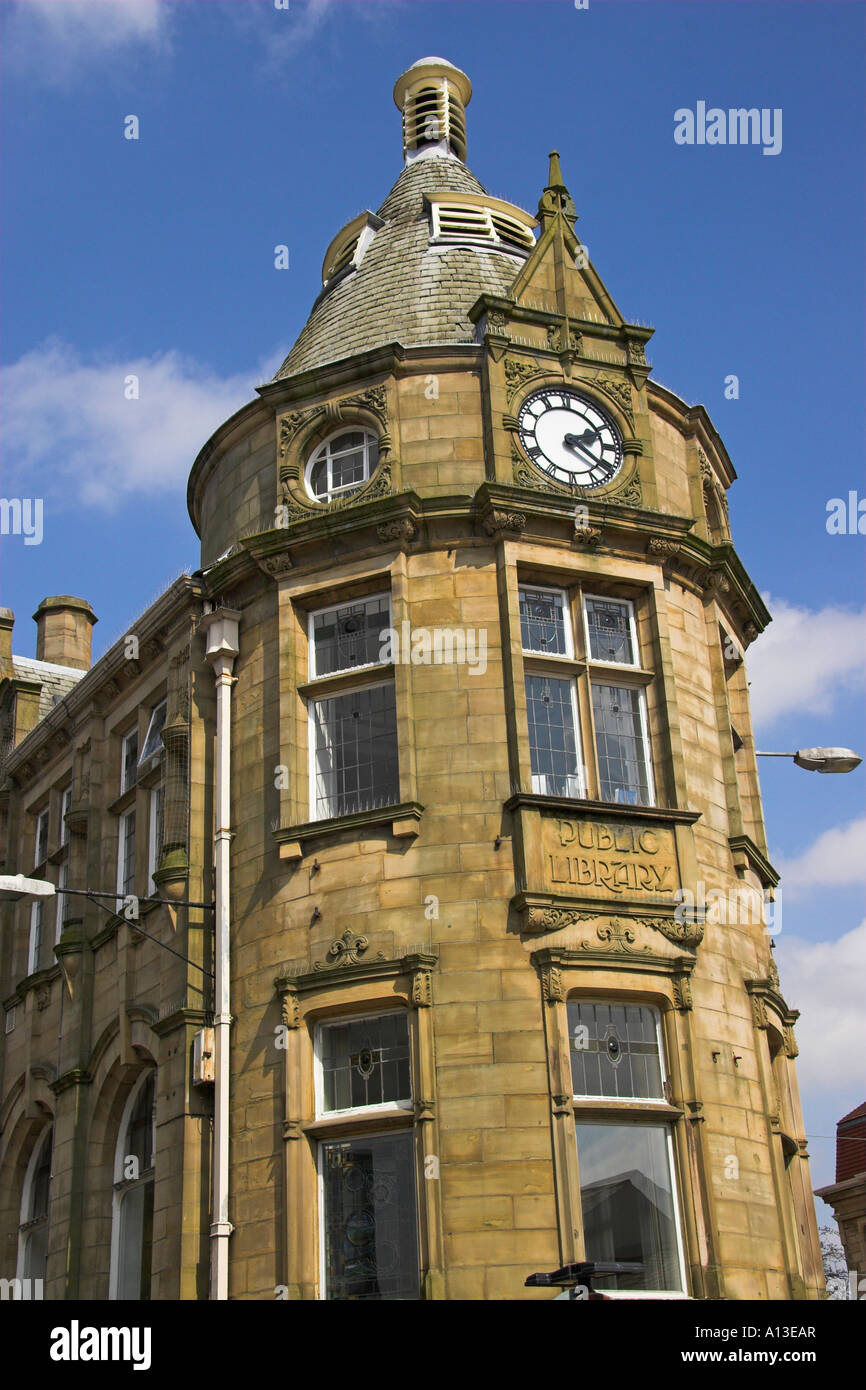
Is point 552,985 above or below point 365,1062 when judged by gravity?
above

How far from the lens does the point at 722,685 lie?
24.7 meters

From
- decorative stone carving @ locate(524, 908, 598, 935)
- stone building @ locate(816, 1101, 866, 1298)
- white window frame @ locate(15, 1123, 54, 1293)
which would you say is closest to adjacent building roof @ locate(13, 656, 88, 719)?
white window frame @ locate(15, 1123, 54, 1293)

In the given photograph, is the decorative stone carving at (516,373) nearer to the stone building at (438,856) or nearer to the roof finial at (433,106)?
the stone building at (438,856)

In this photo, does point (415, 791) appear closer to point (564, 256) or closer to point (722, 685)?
point (722, 685)

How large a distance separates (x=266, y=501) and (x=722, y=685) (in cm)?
717

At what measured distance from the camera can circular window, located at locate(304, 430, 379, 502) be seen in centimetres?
2438

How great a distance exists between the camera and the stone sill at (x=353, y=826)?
21.5 m

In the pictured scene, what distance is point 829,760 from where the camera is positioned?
81.1 feet

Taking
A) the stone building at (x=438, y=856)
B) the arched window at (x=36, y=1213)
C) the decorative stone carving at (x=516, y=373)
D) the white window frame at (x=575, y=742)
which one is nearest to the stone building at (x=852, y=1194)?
the stone building at (x=438, y=856)

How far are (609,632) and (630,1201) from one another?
7710mm

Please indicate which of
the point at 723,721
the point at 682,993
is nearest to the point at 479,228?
the point at 723,721

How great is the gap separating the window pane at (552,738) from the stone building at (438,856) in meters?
0.06

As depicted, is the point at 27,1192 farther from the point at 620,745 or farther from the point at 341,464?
the point at 341,464
